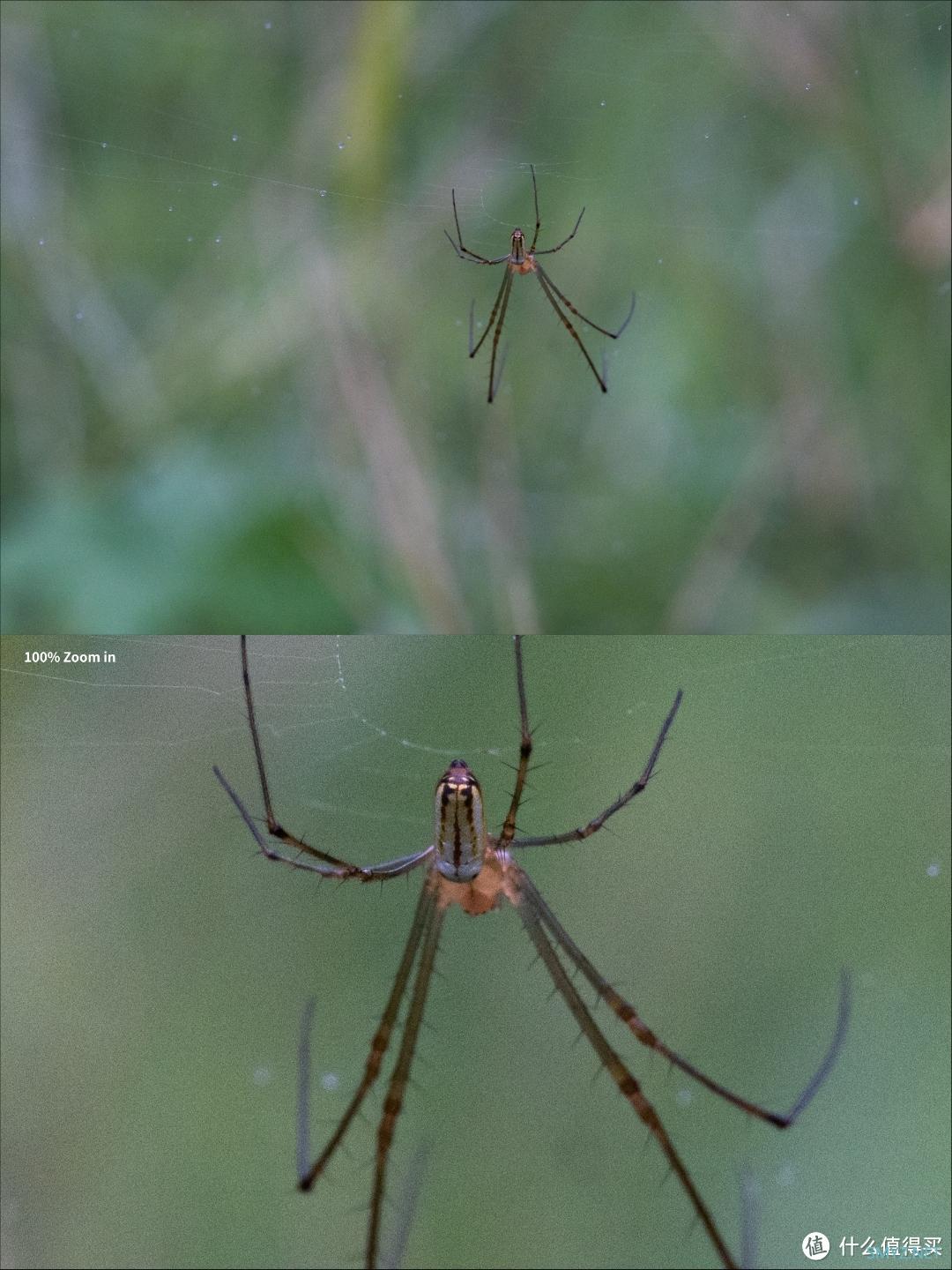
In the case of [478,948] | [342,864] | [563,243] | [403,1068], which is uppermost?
[563,243]

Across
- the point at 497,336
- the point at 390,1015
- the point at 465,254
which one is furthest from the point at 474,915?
the point at 465,254

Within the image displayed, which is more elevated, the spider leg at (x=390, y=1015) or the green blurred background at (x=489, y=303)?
the green blurred background at (x=489, y=303)

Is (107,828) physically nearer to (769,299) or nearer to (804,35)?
(769,299)

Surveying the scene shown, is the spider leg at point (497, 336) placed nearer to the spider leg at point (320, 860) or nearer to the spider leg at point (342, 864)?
the spider leg at point (320, 860)

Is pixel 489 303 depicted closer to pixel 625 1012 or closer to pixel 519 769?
pixel 519 769

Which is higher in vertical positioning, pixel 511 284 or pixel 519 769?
pixel 511 284

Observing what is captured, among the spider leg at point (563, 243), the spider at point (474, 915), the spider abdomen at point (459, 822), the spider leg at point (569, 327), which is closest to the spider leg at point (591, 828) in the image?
the spider at point (474, 915)
